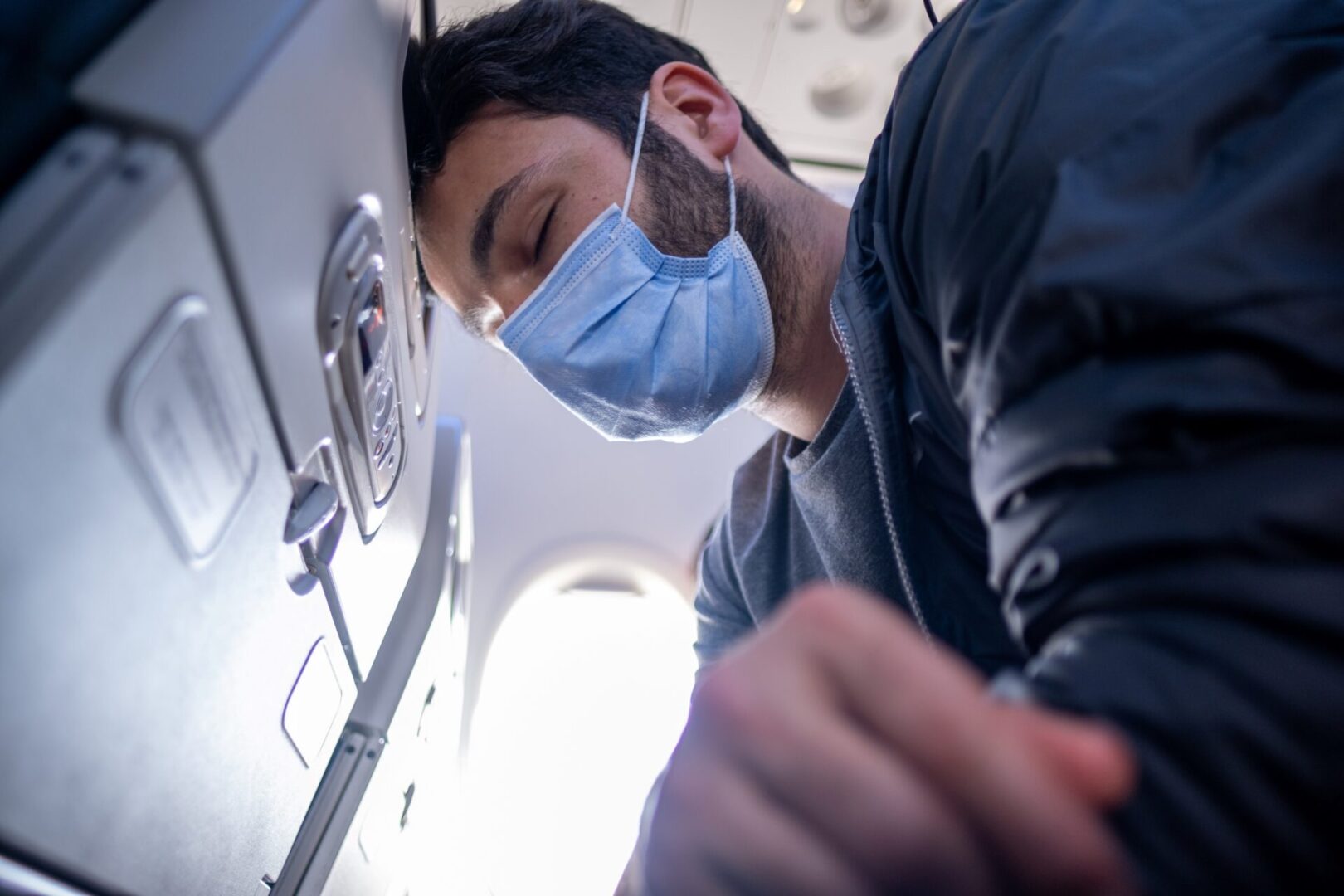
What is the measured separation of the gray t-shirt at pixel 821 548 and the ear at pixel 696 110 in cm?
49

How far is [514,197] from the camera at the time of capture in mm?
1126

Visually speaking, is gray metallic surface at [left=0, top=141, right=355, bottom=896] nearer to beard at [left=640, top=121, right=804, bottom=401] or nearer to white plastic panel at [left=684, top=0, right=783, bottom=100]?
beard at [left=640, top=121, right=804, bottom=401]

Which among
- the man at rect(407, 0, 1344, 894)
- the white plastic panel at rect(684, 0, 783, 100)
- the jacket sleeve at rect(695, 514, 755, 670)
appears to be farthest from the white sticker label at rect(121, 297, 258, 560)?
the white plastic panel at rect(684, 0, 783, 100)

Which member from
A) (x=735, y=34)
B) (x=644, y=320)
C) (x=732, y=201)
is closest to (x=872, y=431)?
(x=644, y=320)

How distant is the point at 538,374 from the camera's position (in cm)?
116

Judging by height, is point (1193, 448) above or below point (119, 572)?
below

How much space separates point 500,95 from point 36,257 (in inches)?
37.4

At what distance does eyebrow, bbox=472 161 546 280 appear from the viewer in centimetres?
113

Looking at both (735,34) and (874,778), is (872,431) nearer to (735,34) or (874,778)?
(874,778)

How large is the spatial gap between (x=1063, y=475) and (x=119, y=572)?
582 mm

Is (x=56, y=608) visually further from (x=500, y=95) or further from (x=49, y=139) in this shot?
(x=500, y=95)

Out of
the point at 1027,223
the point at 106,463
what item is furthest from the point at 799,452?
the point at 106,463

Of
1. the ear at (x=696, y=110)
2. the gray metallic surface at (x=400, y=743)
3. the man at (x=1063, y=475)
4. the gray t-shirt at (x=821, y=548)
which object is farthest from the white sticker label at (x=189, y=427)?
the ear at (x=696, y=110)

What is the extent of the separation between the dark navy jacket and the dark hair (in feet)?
2.27
